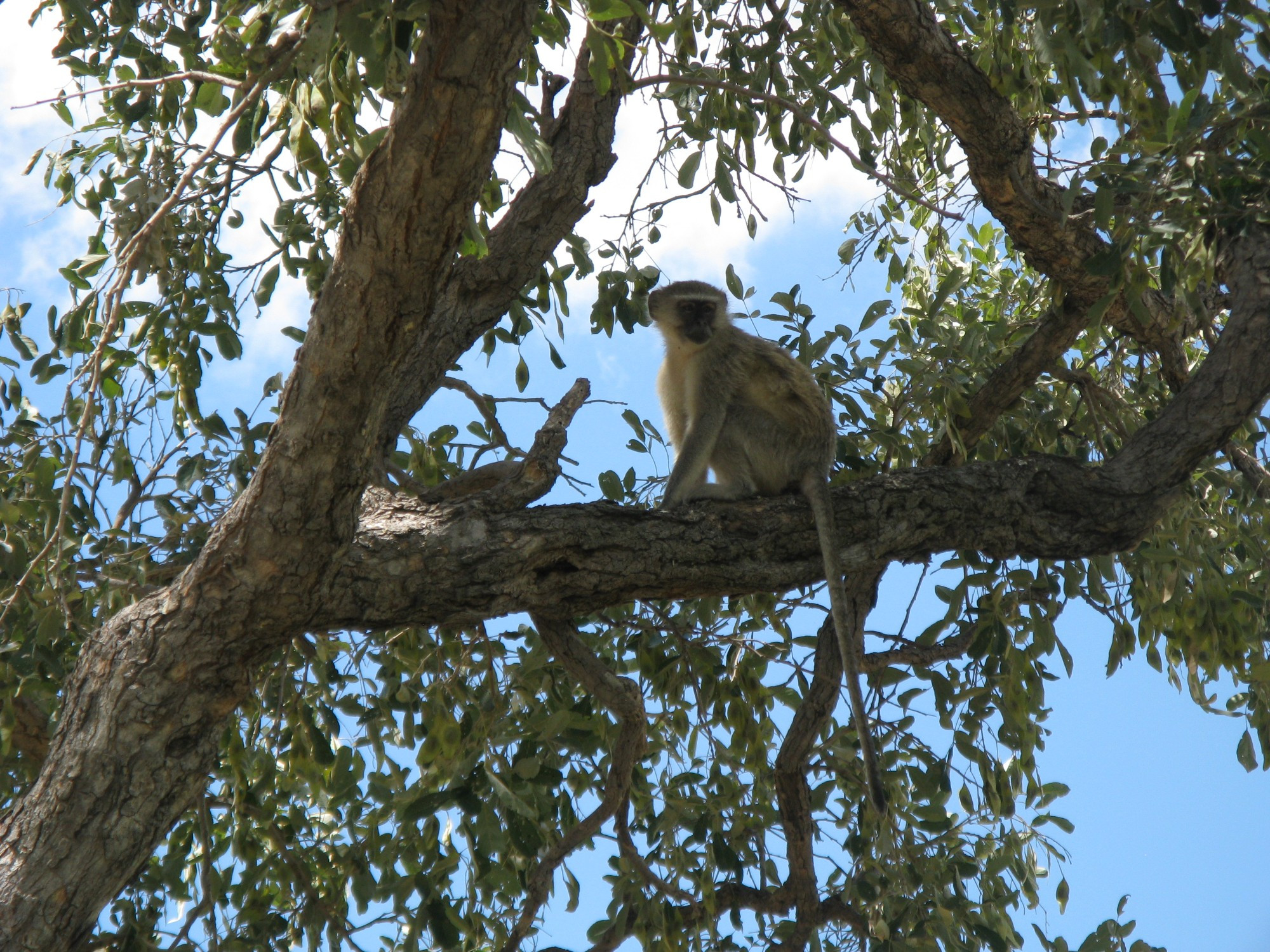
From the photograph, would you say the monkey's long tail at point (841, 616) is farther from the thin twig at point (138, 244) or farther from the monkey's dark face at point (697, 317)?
the thin twig at point (138, 244)

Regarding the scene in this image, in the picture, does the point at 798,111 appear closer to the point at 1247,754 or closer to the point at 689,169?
the point at 689,169

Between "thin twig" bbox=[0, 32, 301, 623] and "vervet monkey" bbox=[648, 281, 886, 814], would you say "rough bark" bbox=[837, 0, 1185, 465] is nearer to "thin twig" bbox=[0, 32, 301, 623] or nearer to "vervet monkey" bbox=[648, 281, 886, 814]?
"vervet monkey" bbox=[648, 281, 886, 814]

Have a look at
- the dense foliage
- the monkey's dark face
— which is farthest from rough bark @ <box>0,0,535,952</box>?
the monkey's dark face

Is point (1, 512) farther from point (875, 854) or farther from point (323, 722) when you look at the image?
point (875, 854)

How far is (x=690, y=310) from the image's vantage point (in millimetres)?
5039

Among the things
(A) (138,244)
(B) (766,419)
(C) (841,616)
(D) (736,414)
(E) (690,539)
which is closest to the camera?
(A) (138,244)

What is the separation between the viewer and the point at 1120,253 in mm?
3004

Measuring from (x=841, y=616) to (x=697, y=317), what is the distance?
1.97 metres

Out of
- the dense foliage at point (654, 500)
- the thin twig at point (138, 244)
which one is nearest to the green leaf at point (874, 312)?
the dense foliage at point (654, 500)

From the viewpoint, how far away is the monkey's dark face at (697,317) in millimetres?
4887

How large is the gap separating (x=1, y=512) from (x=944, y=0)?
336cm

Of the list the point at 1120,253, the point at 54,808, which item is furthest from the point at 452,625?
the point at 1120,253

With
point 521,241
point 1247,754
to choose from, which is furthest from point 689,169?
point 1247,754

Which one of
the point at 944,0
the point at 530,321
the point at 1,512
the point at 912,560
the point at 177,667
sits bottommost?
the point at 177,667
